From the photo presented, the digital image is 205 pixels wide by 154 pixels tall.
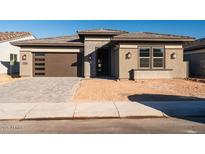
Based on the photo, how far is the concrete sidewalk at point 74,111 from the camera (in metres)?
8.53

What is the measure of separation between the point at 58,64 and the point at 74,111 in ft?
54.7

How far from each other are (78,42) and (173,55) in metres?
9.53

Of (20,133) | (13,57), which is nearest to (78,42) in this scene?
(13,57)

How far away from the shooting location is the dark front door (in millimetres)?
25703

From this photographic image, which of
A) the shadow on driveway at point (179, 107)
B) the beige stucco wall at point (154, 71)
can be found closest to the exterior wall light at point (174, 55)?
the beige stucco wall at point (154, 71)

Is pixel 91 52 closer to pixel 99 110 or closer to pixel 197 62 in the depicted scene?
pixel 197 62

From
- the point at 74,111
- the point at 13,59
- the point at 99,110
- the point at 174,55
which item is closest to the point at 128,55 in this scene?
the point at 174,55

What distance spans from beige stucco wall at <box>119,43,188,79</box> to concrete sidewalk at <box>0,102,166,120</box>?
9.67m

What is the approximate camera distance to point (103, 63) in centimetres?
2605

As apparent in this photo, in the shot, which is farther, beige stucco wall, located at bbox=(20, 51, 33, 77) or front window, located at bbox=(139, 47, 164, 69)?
beige stucco wall, located at bbox=(20, 51, 33, 77)

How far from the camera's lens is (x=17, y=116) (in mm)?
8531

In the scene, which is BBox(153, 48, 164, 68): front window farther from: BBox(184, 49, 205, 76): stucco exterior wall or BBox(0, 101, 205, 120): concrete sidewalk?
BBox(0, 101, 205, 120): concrete sidewalk

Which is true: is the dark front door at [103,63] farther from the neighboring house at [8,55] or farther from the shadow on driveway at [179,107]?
the shadow on driveway at [179,107]

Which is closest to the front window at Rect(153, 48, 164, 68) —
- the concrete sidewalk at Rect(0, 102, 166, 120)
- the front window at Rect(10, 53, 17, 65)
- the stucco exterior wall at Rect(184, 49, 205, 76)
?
the stucco exterior wall at Rect(184, 49, 205, 76)
